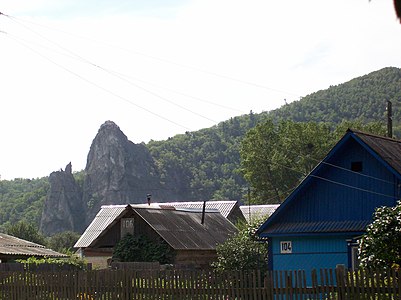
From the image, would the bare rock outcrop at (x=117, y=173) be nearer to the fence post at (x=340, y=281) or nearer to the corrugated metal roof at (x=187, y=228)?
the corrugated metal roof at (x=187, y=228)

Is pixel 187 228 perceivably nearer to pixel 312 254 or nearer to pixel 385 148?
pixel 312 254

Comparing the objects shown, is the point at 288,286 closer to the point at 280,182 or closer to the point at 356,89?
the point at 280,182

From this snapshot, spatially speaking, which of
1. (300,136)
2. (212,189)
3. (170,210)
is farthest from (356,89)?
(170,210)

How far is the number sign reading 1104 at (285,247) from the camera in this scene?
99.0 ft

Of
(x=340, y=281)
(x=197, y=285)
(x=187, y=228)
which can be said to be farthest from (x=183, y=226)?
(x=340, y=281)

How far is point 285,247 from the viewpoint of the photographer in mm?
30281

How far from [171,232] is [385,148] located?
58.8 ft

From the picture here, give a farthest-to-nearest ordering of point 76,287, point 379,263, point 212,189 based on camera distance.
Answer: point 212,189 → point 379,263 → point 76,287

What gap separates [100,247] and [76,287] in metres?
28.2

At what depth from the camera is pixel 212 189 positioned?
14088 cm

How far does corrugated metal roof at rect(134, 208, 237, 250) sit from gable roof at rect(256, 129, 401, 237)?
44.0 feet

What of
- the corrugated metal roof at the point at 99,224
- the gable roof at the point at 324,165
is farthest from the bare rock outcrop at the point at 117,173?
the gable roof at the point at 324,165

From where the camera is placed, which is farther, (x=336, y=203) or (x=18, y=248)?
Result: (x=18, y=248)

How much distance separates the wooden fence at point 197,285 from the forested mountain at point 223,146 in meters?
89.6
